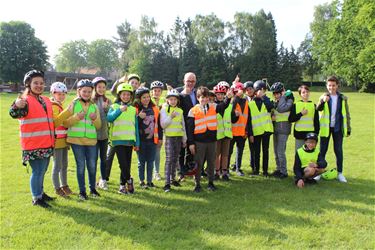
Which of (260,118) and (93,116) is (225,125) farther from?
(93,116)

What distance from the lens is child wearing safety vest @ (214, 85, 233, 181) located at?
787 cm

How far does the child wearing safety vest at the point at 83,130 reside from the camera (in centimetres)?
640

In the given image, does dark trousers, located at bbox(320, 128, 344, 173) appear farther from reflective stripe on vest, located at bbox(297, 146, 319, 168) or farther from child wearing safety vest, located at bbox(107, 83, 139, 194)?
child wearing safety vest, located at bbox(107, 83, 139, 194)

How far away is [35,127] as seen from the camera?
231 inches

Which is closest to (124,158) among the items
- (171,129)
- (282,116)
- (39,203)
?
(171,129)

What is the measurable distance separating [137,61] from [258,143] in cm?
5602

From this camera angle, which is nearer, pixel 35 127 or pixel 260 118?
pixel 35 127

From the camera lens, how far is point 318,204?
6512 millimetres

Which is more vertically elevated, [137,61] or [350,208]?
[137,61]

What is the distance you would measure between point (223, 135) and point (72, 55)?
101 metres

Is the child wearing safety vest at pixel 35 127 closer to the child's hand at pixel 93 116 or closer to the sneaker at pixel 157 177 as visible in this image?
the child's hand at pixel 93 116

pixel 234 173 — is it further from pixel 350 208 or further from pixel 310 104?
pixel 350 208

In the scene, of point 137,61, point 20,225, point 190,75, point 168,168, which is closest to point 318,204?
point 168,168

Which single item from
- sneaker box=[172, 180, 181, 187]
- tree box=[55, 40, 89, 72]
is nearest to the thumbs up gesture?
sneaker box=[172, 180, 181, 187]
